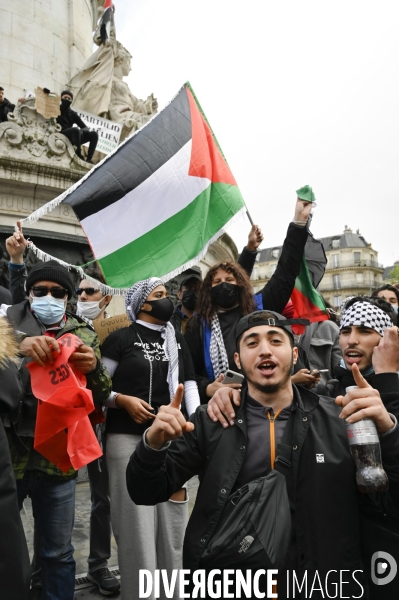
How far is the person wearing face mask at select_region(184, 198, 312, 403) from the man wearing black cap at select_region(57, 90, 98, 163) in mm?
5634

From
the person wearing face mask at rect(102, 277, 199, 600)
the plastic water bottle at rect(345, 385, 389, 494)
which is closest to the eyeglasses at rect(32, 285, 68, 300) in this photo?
the person wearing face mask at rect(102, 277, 199, 600)

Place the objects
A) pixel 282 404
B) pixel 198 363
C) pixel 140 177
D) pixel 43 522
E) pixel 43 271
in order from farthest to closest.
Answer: pixel 140 177 → pixel 198 363 → pixel 43 271 → pixel 43 522 → pixel 282 404

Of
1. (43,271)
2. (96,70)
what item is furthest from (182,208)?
(96,70)

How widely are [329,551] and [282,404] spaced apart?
626 millimetres

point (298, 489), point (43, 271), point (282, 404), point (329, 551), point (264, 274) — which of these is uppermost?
point (264, 274)

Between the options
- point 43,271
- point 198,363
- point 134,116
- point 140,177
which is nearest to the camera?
point 43,271

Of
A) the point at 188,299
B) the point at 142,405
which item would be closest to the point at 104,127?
the point at 188,299

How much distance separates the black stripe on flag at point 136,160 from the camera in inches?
180

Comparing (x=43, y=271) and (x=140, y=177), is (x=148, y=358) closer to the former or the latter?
(x=43, y=271)

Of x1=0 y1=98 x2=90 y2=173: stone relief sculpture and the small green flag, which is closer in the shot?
the small green flag

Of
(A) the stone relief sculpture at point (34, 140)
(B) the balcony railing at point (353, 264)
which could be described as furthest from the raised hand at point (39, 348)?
(B) the balcony railing at point (353, 264)

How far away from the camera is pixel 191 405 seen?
3.43 metres

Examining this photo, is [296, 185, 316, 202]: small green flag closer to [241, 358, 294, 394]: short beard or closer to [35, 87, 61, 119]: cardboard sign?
[241, 358, 294, 394]: short beard

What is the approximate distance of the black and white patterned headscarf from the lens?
3.42 metres
